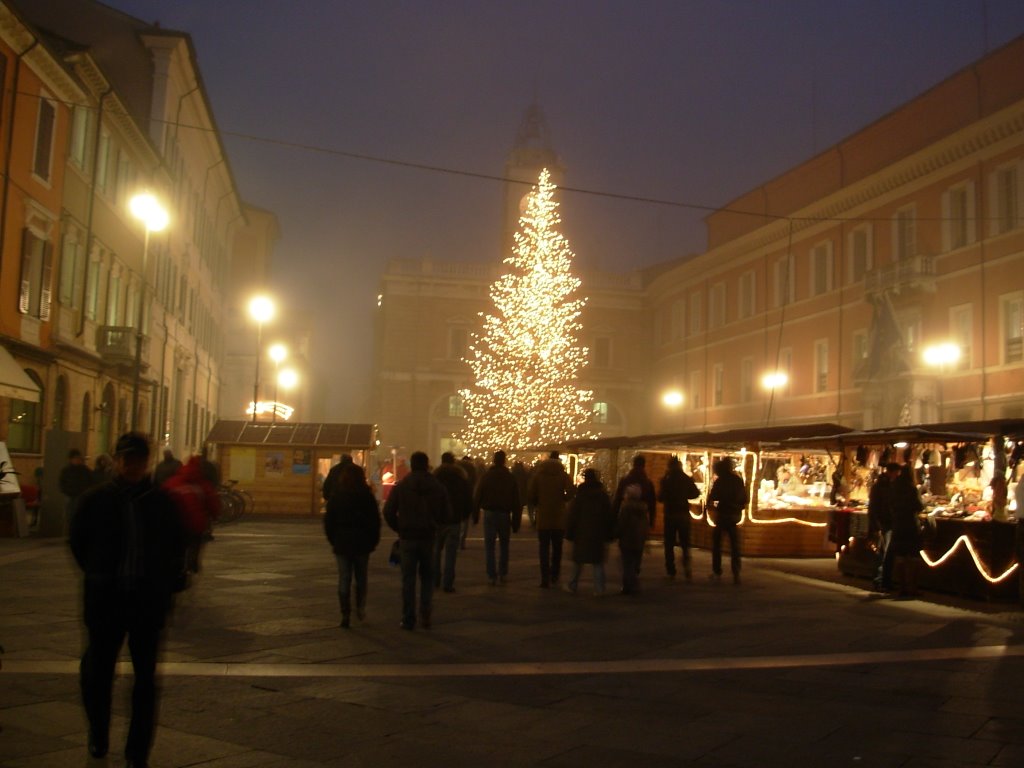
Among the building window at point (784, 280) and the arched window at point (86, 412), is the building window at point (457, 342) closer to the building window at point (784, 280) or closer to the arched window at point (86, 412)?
the building window at point (784, 280)

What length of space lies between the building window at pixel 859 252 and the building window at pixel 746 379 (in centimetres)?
931

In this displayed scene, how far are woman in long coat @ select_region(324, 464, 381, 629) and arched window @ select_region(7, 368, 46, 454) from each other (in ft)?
46.9

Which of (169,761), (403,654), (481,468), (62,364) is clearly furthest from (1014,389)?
(169,761)

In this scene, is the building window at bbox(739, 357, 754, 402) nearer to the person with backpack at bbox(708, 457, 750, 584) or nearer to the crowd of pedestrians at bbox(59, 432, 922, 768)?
the crowd of pedestrians at bbox(59, 432, 922, 768)

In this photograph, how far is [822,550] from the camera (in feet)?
66.7

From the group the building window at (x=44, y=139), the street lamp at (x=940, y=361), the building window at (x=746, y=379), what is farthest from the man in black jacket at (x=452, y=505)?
the building window at (x=746, y=379)

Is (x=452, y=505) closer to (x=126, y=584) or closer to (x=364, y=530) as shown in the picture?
(x=364, y=530)

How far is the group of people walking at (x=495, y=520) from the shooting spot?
33.3ft

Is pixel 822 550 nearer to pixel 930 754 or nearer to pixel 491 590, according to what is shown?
pixel 491 590

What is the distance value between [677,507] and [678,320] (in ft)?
153

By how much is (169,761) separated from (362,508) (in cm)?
468

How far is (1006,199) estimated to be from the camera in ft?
110

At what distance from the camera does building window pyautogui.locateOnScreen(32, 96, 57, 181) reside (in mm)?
23375

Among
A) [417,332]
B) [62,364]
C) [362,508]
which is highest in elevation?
[417,332]
